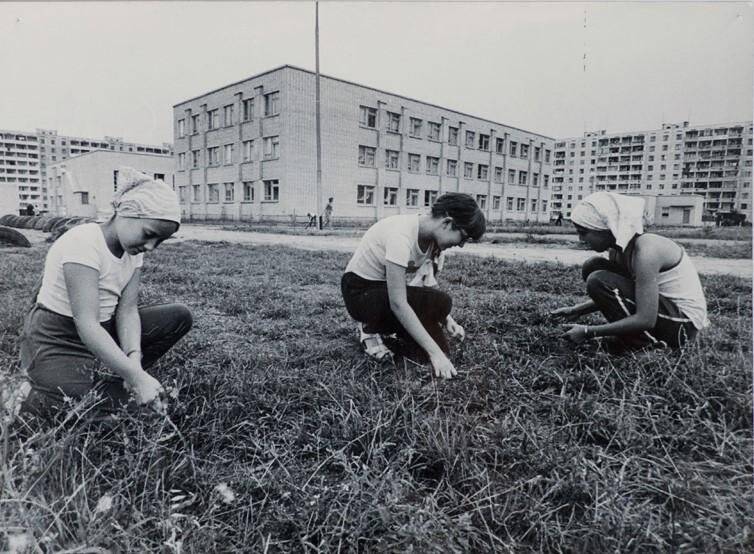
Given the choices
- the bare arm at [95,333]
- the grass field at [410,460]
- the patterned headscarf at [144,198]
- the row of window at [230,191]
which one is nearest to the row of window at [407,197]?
the row of window at [230,191]

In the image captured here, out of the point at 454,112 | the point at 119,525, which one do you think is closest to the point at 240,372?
the point at 119,525

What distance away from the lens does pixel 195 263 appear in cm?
743

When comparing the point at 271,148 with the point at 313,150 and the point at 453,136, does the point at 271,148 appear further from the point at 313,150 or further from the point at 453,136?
the point at 453,136

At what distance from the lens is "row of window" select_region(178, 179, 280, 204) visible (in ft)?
97.6

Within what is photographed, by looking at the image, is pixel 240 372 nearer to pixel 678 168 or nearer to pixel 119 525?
pixel 119 525

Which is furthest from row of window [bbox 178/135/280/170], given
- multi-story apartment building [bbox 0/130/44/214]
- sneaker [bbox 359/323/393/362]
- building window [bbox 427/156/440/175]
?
sneaker [bbox 359/323/393/362]

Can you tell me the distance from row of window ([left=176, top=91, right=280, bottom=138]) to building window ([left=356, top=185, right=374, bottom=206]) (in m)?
6.91

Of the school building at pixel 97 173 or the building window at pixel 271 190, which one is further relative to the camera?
the school building at pixel 97 173

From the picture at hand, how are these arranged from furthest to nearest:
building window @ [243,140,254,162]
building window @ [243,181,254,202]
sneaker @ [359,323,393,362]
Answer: building window @ [243,181,254,202], building window @ [243,140,254,162], sneaker @ [359,323,393,362]

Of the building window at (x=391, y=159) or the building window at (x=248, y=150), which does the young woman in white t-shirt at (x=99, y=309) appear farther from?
the building window at (x=391, y=159)

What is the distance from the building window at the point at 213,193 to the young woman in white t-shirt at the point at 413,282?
33223 millimetres

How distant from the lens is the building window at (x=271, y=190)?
29406mm

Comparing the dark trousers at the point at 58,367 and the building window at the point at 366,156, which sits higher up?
the building window at the point at 366,156

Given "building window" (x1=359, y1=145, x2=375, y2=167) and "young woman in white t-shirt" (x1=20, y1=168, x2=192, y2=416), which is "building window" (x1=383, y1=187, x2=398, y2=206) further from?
"young woman in white t-shirt" (x1=20, y1=168, x2=192, y2=416)
